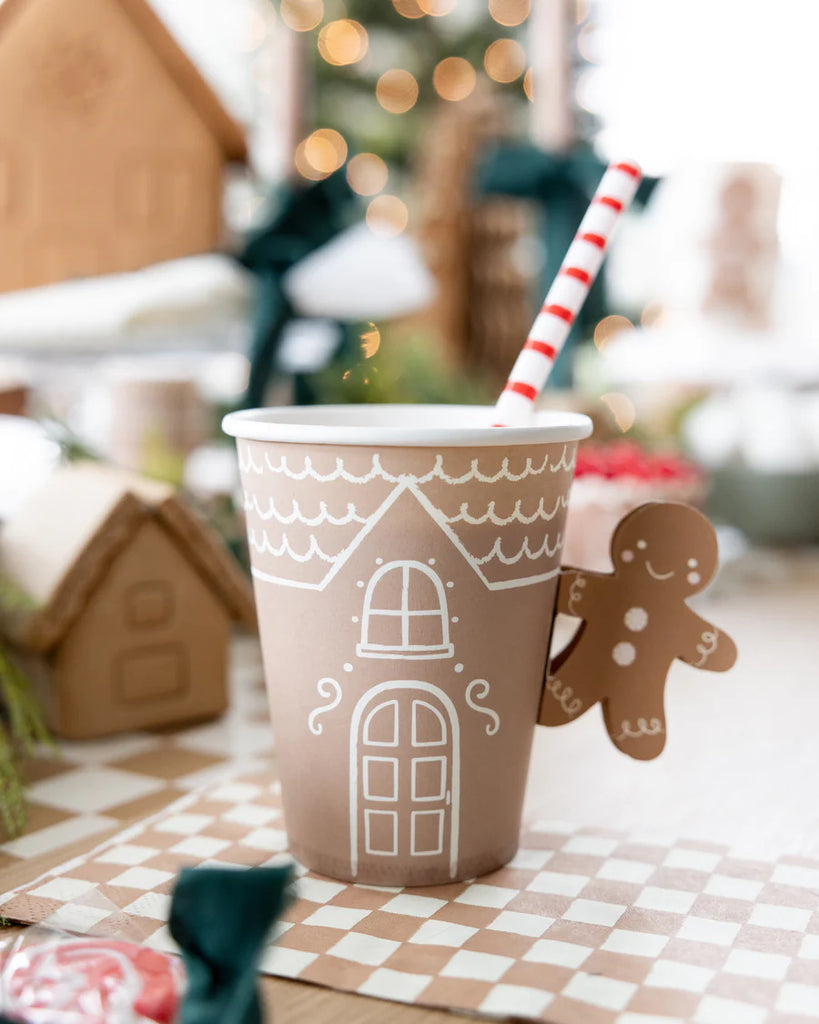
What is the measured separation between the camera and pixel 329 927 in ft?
2.02

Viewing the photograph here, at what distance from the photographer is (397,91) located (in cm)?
328

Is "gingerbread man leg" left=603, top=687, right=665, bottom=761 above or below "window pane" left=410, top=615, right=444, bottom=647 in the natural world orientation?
below

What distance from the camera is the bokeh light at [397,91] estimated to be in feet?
10.7

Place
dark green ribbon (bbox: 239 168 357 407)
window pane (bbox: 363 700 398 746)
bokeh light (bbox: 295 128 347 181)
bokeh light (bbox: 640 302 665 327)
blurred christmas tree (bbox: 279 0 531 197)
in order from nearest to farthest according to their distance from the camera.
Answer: window pane (bbox: 363 700 398 746), dark green ribbon (bbox: 239 168 357 407), bokeh light (bbox: 640 302 665 327), bokeh light (bbox: 295 128 347 181), blurred christmas tree (bbox: 279 0 531 197)

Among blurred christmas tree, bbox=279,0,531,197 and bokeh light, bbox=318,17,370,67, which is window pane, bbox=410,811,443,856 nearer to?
blurred christmas tree, bbox=279,0,531,197

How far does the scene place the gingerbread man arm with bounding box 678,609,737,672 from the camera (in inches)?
28.0

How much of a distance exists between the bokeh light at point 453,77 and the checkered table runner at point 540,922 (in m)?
2.93

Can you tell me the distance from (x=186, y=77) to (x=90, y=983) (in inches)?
33.0

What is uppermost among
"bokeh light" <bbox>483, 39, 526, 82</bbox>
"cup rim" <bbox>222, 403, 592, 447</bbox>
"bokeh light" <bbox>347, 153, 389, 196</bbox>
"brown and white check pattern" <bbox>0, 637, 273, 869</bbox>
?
"bokeh light" <bbox>483, 39, 526, 82</bbox>

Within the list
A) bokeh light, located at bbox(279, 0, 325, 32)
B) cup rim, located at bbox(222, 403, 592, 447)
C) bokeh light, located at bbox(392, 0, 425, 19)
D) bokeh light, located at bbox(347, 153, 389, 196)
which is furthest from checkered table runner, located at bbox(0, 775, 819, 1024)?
bokeh light, located at bbox(392, 0, 425, 19)

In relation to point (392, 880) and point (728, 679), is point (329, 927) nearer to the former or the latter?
point (392, 880)

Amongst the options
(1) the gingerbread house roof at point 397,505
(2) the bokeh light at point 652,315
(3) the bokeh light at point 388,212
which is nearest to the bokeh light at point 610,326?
(2) the bokeh light at point 652,315

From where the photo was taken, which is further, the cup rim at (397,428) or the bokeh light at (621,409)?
the bokeh light at (621,409)

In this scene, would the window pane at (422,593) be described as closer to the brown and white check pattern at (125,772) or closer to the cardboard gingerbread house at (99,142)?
the brown and white check pattern at (125,772)
